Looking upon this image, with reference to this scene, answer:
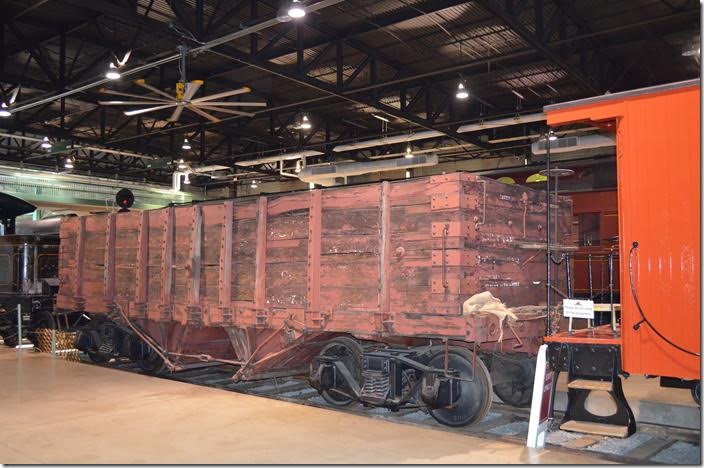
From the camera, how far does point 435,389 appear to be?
21.5 ft

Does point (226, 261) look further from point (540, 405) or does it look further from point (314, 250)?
point (540, 405)

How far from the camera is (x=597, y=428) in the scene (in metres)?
5.59

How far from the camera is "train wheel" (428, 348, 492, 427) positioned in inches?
260

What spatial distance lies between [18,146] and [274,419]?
22327 millimetres

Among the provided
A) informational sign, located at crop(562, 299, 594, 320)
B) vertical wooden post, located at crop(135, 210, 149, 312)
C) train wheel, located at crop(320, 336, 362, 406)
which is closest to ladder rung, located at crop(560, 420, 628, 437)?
informational sign, located at crop(562, 299, 594, 320)

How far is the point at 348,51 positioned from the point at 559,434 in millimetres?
10668

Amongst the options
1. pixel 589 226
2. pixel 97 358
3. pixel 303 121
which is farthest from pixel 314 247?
pixel 303 121

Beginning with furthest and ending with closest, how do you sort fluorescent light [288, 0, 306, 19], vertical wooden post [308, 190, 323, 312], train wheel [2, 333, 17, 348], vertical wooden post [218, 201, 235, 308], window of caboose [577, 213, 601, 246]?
train wheel [2, 333, 17, 348] < window of caboose [577, 213, 601, 246] < vertical wooden post [218, 201, 235, 308] < fluorescent light [288, 0, 306, 19] < vertical wooden post [308, 190, 323, 312]

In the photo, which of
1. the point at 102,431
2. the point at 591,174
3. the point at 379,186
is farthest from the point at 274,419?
the point at 591,174

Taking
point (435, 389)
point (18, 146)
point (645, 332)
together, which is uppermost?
point (18, 146)

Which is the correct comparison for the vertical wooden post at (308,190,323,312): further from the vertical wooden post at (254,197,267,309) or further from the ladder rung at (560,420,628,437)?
the ladder rung at (560,420,628,437)

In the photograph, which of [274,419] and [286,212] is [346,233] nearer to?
[286,212]

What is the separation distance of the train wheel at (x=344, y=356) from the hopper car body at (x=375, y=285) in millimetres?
17

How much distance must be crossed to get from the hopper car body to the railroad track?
0.25m
